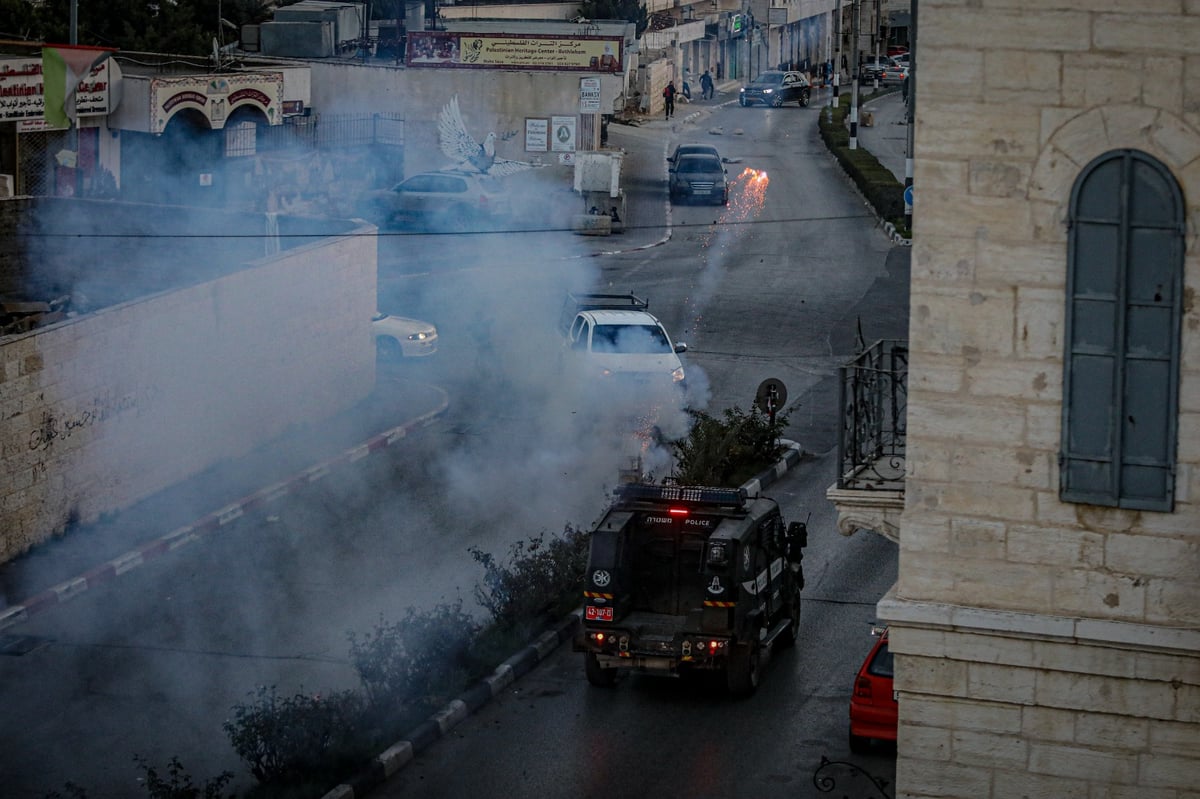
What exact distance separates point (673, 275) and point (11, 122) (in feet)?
38.4

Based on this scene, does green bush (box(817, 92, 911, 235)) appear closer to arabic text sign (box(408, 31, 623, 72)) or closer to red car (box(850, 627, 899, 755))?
arabic text sign (box(408, 31, 623, 72))

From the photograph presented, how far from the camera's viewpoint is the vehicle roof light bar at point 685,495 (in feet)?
46.2

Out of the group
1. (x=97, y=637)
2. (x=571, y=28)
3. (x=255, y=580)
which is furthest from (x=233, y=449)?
(x=571, y=28)

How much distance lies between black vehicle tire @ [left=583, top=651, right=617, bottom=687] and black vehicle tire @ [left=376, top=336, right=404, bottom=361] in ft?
40.8

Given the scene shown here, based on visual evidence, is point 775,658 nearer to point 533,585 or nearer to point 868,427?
point 533,585

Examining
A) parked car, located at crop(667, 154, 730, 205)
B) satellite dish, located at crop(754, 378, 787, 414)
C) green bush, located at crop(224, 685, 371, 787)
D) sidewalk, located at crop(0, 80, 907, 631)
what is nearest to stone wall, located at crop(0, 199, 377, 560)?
sidewalk, located at crop(0, 80, 907, 631)

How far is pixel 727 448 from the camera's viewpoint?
2016 centimetres

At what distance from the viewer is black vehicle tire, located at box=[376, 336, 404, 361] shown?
86.1 feet

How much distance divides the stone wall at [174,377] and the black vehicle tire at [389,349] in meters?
1.54

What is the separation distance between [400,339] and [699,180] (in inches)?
581

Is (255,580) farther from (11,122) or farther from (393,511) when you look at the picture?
(11,122)

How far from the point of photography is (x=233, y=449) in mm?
20953

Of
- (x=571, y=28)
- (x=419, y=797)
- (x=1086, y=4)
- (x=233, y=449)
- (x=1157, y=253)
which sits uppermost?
(x=571, y=28)

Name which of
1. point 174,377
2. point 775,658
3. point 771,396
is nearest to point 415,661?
point 775,658
